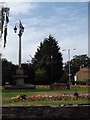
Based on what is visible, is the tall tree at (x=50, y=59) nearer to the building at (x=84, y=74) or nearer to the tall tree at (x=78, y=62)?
the building at (x=84, y=74)

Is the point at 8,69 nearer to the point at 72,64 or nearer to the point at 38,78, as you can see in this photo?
the point at 38,78

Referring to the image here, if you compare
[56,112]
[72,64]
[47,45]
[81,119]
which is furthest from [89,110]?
[72,64]

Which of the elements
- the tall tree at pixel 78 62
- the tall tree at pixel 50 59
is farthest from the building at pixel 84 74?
the tall tree at pixel 50 59

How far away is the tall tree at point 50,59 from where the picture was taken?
57.8 metres

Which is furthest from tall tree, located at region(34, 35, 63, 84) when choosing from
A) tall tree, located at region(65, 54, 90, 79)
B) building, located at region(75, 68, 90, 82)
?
tall tree, located at region(65, 54, 90, 79)

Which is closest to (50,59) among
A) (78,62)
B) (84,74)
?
(84,74)

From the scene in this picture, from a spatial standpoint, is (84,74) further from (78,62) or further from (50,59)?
(50,59)

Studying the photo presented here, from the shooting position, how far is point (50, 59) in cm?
6225

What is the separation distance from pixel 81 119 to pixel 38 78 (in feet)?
141

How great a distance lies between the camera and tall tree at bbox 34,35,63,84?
57.8m

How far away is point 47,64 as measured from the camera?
59.5 meters

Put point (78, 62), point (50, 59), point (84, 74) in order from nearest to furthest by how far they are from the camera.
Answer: point (50, 59), point (84, 74), point (78, 62)

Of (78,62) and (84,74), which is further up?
(78,62)

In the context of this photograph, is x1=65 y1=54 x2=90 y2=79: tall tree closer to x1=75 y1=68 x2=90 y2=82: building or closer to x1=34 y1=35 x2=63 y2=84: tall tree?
x1=75 y1=68 x2=90 y2=82: building
